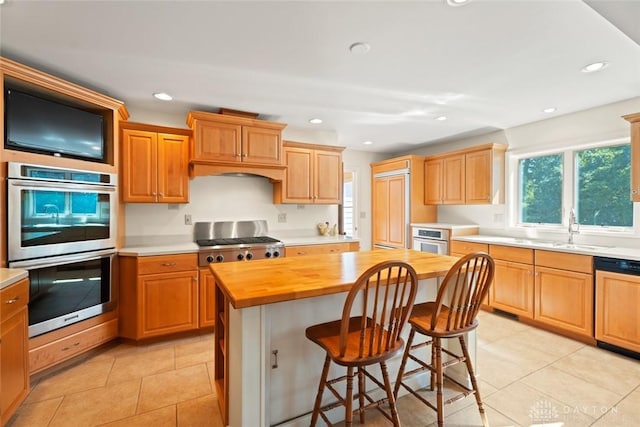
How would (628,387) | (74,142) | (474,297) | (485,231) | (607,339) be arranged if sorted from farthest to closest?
1. (485,231)
2. (607,339)
3. (74,142)
4. (628,387)
5. (474,297)

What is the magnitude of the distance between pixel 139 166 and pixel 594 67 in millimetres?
4199

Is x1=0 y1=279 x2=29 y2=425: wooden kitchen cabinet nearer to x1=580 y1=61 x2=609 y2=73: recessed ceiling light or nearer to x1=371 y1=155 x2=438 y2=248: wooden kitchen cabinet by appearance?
x1=580 y1=61 x2=609 y2=73: recessed ceiling light

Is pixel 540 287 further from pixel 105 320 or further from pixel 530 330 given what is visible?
pixel 105 320

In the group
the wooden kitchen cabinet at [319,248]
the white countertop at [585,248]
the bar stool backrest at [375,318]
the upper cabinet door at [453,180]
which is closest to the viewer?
the bar stool backrest at [375,318]

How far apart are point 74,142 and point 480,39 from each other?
10.7 ft

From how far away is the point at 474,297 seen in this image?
5.84ft

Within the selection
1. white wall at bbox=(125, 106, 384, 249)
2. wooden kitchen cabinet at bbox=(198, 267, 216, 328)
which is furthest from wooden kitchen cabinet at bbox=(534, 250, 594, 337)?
wooden kitchen cabinet at bbox=(198, 267, 216, 328)

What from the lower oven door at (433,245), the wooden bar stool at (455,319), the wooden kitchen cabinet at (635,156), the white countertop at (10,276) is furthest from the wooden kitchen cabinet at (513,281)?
the white countertop at (10,276)

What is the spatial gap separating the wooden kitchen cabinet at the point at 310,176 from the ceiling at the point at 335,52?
720 mm

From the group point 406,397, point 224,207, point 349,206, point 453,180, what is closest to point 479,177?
point 453,180

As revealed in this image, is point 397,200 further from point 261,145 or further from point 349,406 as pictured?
point 349,406

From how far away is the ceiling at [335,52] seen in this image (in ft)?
5.72

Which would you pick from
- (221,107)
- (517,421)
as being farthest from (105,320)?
(517,421)

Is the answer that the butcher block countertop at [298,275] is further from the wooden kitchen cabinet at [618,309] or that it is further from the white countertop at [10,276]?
the wooden kitchen cabinet at [618,309]
